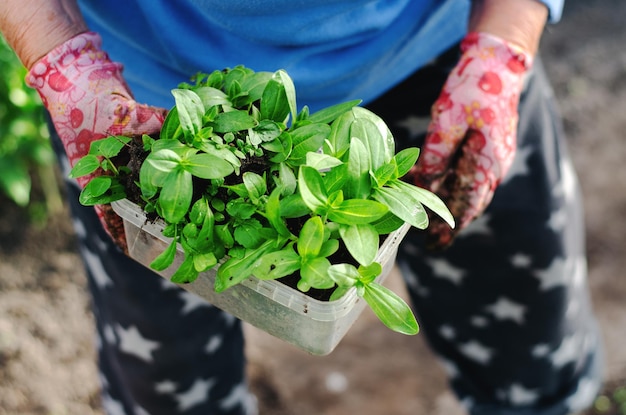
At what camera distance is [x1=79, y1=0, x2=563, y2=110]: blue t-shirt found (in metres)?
1.06

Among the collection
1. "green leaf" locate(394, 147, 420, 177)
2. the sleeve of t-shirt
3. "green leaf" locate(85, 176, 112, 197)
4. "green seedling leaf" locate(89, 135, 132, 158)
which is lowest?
the sleeve of t-shirt

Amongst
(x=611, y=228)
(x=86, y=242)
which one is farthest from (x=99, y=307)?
(x=611, y=228)

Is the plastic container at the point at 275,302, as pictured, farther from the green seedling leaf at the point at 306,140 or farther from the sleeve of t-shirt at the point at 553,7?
the sleeve of t-shirt at the point at 553,7

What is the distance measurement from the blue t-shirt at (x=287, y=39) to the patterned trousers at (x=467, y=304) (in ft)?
0.27

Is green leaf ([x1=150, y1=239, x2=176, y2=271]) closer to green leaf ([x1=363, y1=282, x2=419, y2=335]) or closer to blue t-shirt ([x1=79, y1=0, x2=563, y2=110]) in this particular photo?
green leaf ([x1=363, y1=282, x2=419, y2=335])

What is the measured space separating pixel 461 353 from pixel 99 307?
784 mm

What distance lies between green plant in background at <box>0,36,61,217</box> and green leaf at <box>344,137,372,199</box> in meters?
1.55

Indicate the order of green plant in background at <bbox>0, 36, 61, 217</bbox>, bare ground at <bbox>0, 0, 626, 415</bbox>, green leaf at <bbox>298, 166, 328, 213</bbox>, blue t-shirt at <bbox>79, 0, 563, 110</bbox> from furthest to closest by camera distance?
green plant in background at <bbox>0, 36, 61, 217</bbox>
bare ground at <bbox>0, 0, 626, 415</bbox>
blue t-shirt at <bbox>79, 0, 563, 110</bbox>
green leaf at <bbox>298, 166, 328, 213</bbox>

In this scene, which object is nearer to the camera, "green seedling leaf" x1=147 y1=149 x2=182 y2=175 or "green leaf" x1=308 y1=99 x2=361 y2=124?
"green seedling leaf" x1=147 y1=149 x2=182 y2=175

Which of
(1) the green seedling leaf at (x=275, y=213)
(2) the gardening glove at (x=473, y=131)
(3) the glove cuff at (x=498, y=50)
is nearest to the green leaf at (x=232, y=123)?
(1) the green seedling leaf at (x=275, y=213)

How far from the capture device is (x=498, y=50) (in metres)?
1.12

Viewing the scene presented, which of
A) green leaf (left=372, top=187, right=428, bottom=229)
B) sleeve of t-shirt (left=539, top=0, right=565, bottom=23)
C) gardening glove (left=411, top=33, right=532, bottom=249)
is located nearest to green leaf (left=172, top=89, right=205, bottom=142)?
green leaf (left=372, top=187, right=428, bottom=229)

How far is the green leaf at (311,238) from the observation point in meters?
0.75

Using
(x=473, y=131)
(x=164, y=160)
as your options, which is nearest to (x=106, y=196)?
(x=164, y=160)
